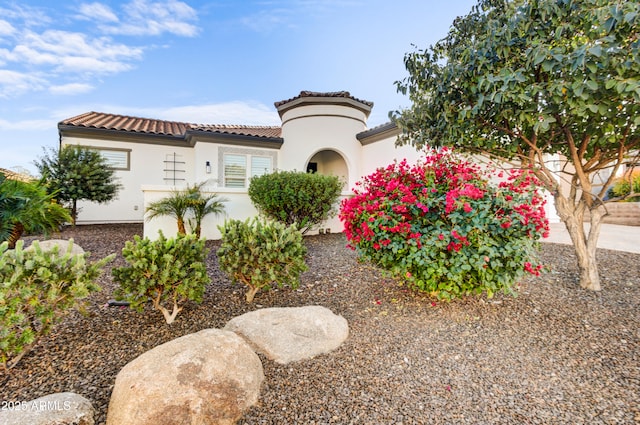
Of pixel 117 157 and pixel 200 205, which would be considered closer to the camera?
pixel 200 205

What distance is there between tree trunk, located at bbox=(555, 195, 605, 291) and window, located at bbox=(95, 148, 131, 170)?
13679 mm

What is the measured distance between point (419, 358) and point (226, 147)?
36.0 feet

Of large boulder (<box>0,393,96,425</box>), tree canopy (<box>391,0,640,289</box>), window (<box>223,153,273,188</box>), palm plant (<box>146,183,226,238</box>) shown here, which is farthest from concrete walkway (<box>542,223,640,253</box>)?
window (<box>223,153,273,188</box>)

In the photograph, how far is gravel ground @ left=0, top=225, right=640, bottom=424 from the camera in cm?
220

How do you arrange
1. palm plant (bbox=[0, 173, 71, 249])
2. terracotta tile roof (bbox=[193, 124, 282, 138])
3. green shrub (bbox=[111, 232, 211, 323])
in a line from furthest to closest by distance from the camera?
1. terracotta tile roof (bbox=[193, 124, 282, 138])
2. palm plant (bbox=[0, 173, 71, 249])
3. green shrub (bbox=[111, 232, 211, 323])

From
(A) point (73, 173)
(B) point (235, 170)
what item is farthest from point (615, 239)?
(A) point (73, 173)

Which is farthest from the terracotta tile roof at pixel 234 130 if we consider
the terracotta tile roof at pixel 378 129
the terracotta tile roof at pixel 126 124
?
the terracotta tile roof at pixel 378 129

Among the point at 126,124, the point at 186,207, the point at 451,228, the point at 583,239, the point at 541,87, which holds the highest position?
the point at 126,124

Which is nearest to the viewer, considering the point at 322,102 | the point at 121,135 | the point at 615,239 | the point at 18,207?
the point at 18,207

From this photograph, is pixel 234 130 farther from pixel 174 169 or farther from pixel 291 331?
pixel 291 331

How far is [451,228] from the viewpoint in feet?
11.1

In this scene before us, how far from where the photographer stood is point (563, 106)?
11.7 feet

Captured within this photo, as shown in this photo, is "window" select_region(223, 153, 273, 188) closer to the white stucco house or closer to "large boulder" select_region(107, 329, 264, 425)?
the white stucco house

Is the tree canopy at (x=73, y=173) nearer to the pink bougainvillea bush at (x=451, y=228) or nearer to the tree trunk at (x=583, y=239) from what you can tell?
the pink bougainvillea bush at (x=451, y=228)
